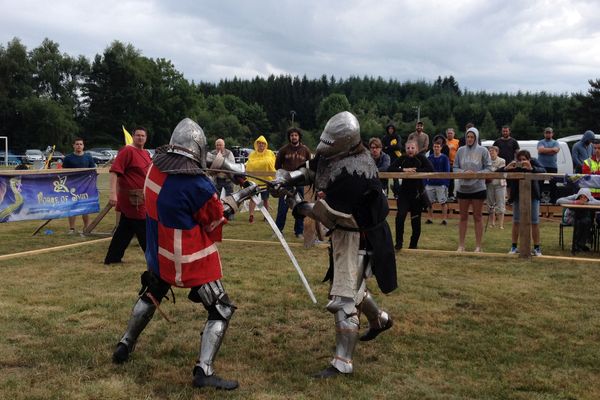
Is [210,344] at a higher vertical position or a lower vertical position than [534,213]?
lower

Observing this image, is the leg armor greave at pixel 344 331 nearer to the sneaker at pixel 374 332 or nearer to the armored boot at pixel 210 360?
the sneaker at pixel 374 332

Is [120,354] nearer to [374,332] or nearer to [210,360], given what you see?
[210,360]

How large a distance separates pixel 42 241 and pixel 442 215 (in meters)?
8.22

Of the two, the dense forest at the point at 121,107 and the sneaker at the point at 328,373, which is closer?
the sneaker at the point at 328,373

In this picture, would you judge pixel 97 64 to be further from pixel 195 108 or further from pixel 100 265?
pixel 100 265

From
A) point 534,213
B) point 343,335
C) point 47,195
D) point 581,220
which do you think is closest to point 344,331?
point 343,335

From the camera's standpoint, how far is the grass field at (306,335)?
153 inches

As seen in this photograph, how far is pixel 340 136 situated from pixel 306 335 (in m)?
1.84

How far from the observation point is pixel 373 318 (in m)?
4.66

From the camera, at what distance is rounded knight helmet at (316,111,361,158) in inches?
165

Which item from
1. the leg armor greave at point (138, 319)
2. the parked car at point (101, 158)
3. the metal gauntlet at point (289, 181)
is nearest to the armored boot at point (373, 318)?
the metal gauntlet at point (289, 181)

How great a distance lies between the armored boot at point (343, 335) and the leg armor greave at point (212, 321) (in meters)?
0.75

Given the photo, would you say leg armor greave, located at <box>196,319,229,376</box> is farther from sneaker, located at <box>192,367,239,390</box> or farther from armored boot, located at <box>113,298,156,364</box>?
armored boot, located at <box>113,298,156,364</box>

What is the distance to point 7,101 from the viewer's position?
197 feet
